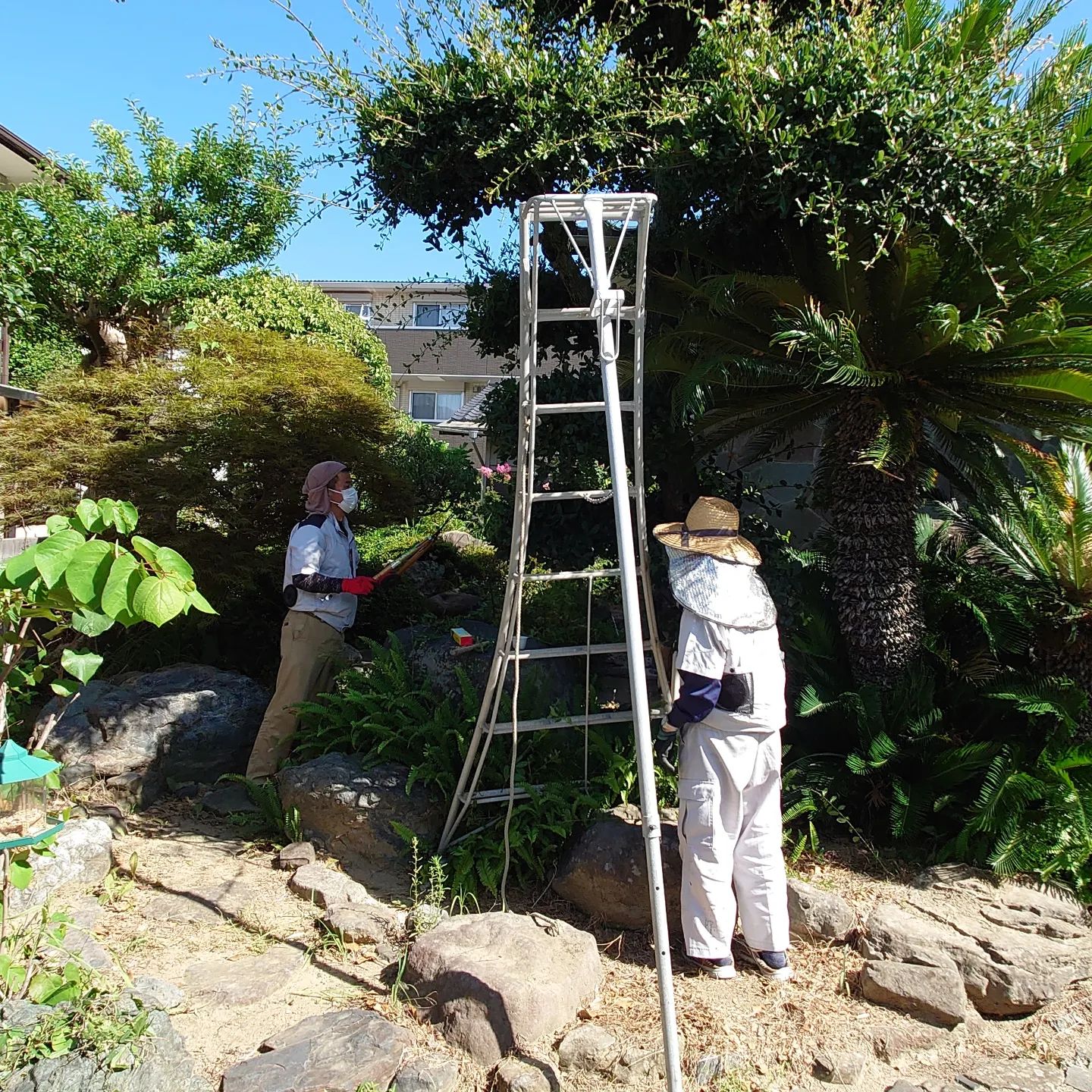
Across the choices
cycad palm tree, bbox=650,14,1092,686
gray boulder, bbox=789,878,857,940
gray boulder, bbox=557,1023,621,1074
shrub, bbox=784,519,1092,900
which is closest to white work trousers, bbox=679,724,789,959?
gray boulder, bbox=789,878,857,940

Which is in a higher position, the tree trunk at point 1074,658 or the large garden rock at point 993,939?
the tree trunk at point 1074,658

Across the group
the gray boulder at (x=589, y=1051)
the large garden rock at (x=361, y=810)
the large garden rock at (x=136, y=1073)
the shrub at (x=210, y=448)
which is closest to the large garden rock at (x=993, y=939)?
the gray boulder at (x=589, y=1051)

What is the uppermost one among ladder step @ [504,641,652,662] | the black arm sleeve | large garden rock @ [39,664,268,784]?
the black arm sleeve

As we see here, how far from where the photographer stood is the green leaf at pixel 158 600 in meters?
2.40

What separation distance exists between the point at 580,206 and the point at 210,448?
4023 millimetres

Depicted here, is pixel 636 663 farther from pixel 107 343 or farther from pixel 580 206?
pixel 107 343

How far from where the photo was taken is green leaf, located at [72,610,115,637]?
2553 mm

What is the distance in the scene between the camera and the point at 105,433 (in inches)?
256

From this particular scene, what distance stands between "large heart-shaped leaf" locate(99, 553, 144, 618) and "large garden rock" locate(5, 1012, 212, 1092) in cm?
142

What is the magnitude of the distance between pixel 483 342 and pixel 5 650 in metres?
3.85

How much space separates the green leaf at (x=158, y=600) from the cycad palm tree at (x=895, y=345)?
2854mm

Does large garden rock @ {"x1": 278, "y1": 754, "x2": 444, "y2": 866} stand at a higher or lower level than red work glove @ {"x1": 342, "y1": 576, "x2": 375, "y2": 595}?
lower

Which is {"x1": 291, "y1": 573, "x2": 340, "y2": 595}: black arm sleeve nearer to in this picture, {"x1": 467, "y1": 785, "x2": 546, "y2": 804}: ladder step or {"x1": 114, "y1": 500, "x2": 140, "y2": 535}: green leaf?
{"x1": 467, "y1": 785, "x2": 546, "y2": 804}: ladder step

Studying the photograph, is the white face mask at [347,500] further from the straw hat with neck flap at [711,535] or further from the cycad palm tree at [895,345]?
the straw hat with neck flap at [711,535]
